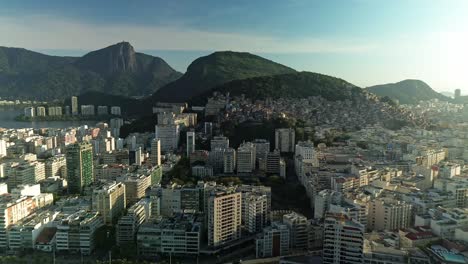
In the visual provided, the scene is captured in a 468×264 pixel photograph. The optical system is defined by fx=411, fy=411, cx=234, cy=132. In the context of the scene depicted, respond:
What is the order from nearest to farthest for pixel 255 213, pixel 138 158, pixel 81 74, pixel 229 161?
pixel 255 213
pixel 229 161
pixel 138 158
pixel 81 74

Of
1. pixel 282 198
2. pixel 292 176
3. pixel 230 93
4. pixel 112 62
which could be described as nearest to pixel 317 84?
pixel 230 93

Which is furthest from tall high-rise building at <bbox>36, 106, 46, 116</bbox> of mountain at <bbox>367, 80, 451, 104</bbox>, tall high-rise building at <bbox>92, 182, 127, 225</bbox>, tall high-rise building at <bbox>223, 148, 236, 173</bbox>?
mountain at <bbox>367, 80, 451, 104</bbox>

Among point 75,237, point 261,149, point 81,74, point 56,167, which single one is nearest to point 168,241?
point 75,237

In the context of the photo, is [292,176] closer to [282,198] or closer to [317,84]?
[282,198]

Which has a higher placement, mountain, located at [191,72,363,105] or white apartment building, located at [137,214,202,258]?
mountain, located at [191,72,363,105]

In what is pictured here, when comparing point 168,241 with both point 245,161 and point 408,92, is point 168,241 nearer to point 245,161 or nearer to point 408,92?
point 245,161

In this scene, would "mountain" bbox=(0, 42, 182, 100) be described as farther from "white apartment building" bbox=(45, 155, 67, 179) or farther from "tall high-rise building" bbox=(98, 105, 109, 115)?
"white apartment building" bbox=(45, 155, 67, 179)
